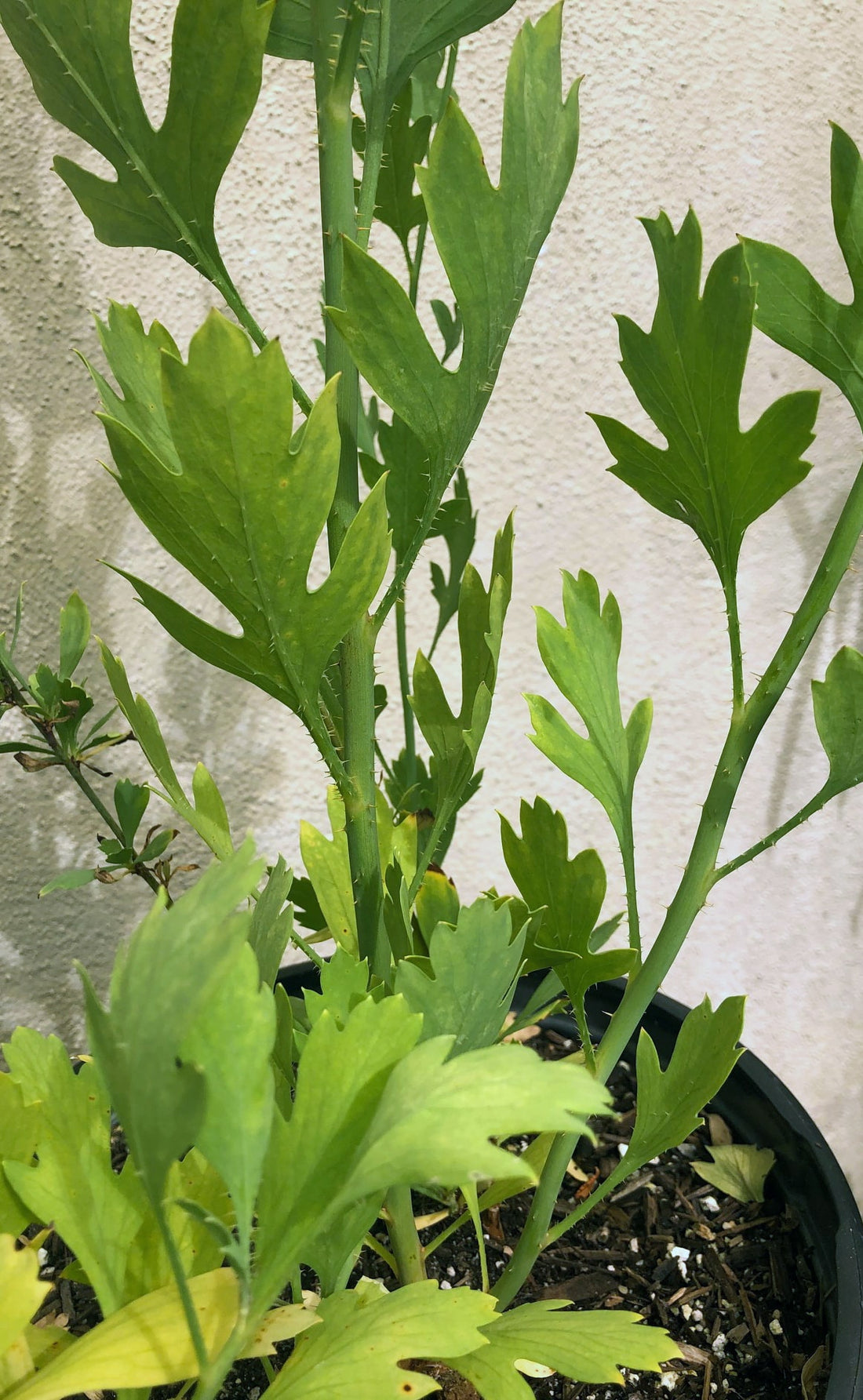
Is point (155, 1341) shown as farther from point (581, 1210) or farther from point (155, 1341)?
point (581, 1210)

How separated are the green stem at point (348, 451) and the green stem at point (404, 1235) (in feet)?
0.26

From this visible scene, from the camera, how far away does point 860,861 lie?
2.57ft

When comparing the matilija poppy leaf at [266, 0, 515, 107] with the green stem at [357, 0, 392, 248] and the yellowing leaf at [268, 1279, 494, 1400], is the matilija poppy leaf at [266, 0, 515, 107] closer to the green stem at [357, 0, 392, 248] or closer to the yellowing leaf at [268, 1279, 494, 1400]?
the green stem at [357, 0, 392, 248]

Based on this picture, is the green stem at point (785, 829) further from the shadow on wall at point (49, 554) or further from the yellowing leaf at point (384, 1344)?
the shadow on wall at point (49, 554)

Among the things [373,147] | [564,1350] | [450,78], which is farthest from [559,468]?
[564,1350]

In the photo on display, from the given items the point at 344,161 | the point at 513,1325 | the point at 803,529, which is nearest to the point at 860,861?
the point at 803,529

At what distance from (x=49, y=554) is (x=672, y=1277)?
0.51m

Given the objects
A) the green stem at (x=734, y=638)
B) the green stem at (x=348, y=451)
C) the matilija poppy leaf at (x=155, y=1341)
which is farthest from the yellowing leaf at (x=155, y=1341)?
the green stem at (x=734, y=638)

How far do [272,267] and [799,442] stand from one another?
0.40 meters

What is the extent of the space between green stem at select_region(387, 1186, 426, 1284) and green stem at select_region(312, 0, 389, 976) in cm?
8

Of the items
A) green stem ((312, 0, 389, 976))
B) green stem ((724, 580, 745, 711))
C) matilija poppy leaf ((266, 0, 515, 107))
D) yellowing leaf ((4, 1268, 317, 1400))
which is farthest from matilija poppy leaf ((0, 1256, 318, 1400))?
matilija poppy leaf ((266, 0, 515, 107))

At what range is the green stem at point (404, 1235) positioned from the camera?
1.13 ft

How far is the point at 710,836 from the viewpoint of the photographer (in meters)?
0.34

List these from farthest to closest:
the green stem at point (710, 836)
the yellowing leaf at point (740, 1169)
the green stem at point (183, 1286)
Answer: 1. the yellowing leaf at point (740, 1169)
2. the green stem at point (710, 836)
3. the green stem at point (183, 1286)
